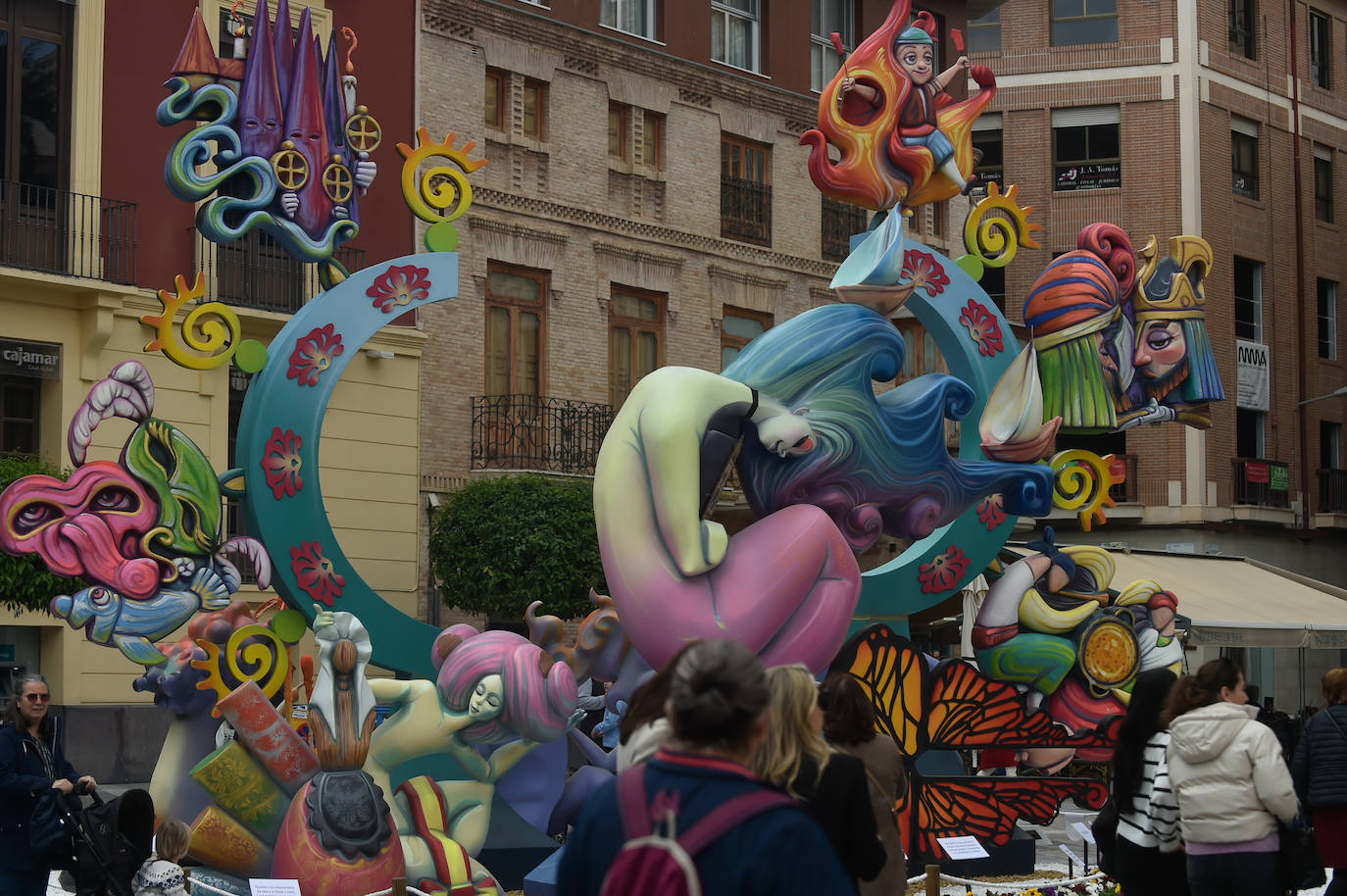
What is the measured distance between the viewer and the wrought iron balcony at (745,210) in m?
27.0

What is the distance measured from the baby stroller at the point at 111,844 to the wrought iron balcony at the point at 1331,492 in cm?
2867

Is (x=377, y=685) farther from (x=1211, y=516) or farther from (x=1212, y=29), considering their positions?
(x=1212, y=29)

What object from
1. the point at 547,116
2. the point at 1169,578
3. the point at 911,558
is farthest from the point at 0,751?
the point at 547,116

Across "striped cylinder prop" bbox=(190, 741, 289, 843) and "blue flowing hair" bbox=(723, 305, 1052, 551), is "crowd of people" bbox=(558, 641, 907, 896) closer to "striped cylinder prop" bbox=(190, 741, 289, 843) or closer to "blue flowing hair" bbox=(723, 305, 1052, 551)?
"striped cylinder prop" bbox=(190, 741, 289, 843)

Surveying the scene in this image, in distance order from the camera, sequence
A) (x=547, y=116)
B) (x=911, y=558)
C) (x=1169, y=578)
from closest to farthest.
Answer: (x=911, y=558) → (x=1169, y=578) → (x=547, y=116)

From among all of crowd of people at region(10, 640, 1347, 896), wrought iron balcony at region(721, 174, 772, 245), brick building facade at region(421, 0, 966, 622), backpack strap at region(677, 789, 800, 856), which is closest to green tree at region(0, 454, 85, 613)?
brick building facade at region(421, 0, 966, 622)

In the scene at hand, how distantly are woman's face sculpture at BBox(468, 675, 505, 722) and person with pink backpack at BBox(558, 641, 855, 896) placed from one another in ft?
18.0

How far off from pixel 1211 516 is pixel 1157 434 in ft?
5.29

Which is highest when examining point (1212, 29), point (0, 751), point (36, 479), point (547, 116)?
point (1212, 29)

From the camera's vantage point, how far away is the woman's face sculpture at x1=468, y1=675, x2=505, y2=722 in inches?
366

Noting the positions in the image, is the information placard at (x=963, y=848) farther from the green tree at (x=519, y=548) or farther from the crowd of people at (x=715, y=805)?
the green tree at (x=519, y=548)

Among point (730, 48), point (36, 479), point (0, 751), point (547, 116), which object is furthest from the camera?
point (730, 48)

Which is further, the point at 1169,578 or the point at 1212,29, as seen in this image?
the point at 1212,29

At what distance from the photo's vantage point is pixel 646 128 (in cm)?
2605
